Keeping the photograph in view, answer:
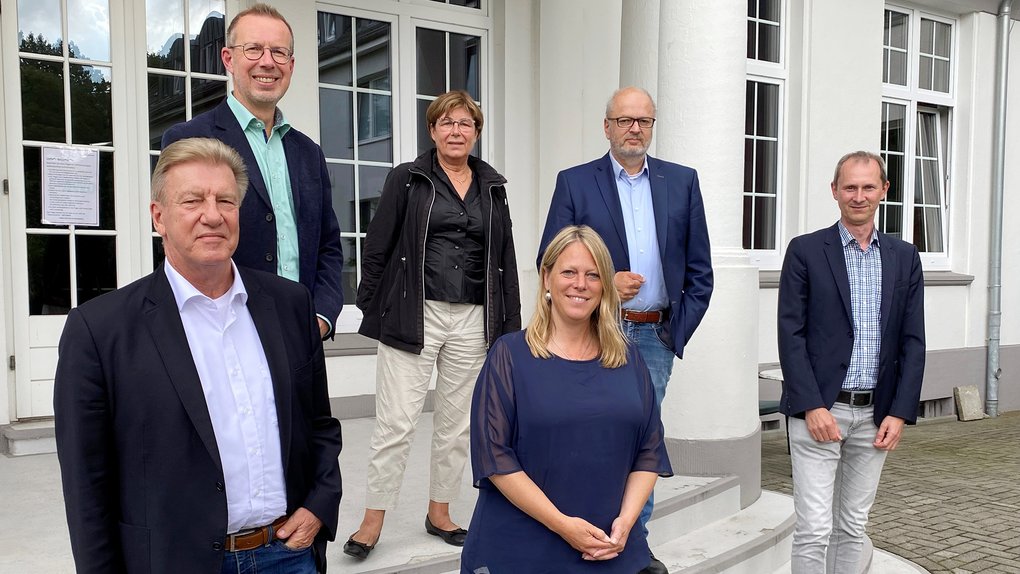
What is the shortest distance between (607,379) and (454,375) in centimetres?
117

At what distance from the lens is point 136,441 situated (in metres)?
1.62

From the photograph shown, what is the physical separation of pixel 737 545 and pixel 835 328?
Answer: 151 cm

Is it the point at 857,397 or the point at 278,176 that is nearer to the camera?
the point at 278,176

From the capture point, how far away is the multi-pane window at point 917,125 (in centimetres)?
932

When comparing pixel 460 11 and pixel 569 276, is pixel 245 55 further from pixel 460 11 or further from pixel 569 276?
pixel 460 11

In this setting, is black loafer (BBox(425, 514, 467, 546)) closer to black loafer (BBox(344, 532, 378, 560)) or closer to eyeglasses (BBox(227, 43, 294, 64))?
black loafer (BBox(344, 532, 378, 560))

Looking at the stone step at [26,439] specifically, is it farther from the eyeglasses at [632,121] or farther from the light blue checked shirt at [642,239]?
the eyeglasses at [632,121]

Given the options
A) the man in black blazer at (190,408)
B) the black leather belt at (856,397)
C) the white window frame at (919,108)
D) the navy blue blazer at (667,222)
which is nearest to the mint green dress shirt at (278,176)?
the man in black blazer at (190,408)

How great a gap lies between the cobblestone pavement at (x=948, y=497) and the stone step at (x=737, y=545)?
80 centimetres

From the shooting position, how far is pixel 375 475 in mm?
3281

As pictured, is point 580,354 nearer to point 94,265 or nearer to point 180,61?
point 94,265

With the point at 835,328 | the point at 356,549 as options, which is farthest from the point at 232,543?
the point at 835,328

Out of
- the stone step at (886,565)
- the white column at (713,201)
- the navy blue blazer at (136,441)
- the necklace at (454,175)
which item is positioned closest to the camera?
the navy blue blazer at (136,441)

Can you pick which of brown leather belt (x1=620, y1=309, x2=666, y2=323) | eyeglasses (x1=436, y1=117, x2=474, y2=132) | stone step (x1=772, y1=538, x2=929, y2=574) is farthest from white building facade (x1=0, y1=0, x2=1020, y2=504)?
eyeglasses (x1=436, y1=117, x2=474, y2=132)
